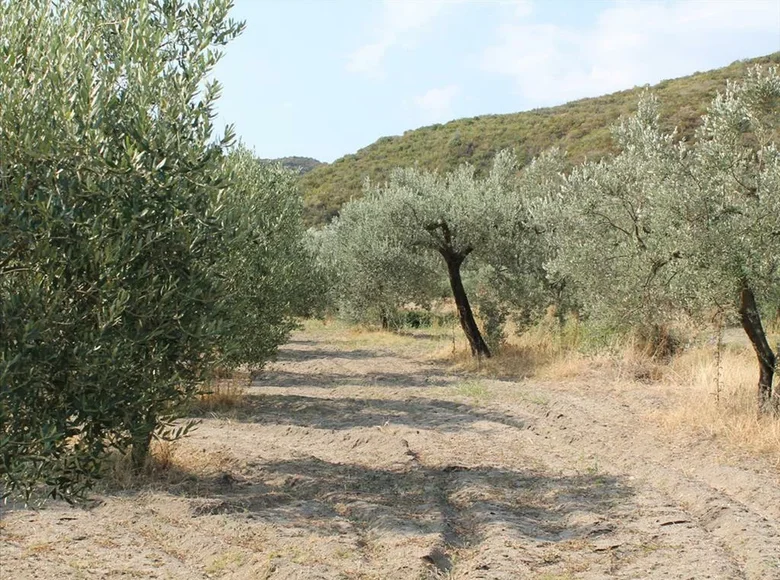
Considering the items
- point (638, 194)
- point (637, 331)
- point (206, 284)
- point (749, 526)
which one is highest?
point (638, 194)

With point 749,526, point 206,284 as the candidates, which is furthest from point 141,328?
point 749,526

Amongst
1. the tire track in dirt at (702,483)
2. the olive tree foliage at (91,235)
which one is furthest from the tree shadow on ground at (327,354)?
the olive tree foliage at (91,235)

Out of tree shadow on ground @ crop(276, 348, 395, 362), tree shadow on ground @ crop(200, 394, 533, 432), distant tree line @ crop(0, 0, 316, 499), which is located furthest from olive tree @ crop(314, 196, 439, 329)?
distant tree line @ crop(0, 0, 316, 499)

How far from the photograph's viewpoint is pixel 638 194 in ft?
54.0

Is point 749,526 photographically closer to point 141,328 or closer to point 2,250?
point 141,328

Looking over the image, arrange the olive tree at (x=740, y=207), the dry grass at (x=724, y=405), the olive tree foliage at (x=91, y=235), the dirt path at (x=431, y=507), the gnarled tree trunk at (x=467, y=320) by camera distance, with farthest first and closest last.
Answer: the gnarled tree trunk at (x=467, y=320) → the olive tree at (x=740, y=207) → the dry grass at (x=724, y=405) → the dirt path at (x=431, y=507) → the olive tree foliage at (x=91, y=235)

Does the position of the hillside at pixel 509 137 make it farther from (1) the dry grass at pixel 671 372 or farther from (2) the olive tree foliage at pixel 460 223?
(1) the dry grass at pixel 671 372

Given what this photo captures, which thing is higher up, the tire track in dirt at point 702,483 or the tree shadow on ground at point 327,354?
the tree shadow on ground at point 327,354

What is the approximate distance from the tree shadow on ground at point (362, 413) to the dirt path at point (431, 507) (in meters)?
0.10

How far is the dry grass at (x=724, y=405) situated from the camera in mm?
10352

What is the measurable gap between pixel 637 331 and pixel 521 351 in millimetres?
4237

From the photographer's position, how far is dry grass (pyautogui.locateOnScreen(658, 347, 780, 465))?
34.0 ft

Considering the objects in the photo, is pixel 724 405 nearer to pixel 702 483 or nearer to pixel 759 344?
pixel 759 344

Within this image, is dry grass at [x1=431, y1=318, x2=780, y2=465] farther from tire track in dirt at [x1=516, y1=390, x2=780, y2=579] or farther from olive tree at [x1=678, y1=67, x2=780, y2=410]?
olive tree at [x1=678, y1=67, x2=780, y2=410]
